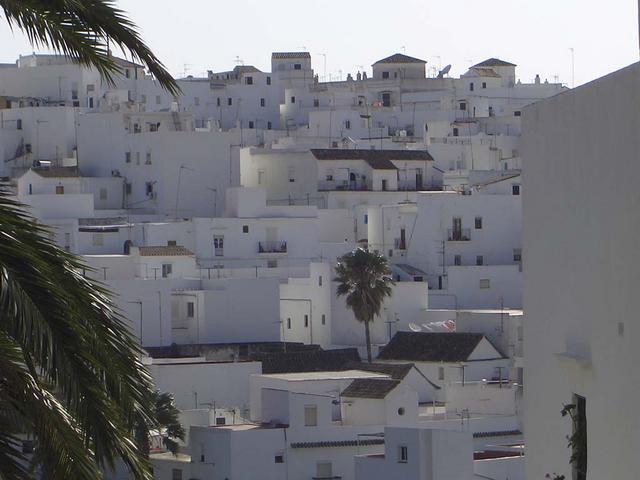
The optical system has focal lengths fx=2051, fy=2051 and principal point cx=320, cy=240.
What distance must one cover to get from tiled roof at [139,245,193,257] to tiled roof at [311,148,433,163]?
10467mm

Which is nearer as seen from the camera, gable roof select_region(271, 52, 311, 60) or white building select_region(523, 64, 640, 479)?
white building select_region(523, 64, 640, 479)

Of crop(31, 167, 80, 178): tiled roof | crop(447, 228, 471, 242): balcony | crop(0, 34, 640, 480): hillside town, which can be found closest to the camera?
crop(0, 34, 640, 480): hillside town

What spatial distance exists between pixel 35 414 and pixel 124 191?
59.1 meters

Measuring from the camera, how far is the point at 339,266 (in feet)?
180

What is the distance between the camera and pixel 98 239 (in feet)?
187

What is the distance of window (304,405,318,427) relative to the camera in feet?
133

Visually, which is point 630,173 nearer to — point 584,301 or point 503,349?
point 584,301

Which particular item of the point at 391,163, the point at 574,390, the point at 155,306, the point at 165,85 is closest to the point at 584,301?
the point at 574,390

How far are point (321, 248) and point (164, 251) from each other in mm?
6440

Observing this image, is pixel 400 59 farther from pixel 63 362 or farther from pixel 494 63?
pixel 63 362

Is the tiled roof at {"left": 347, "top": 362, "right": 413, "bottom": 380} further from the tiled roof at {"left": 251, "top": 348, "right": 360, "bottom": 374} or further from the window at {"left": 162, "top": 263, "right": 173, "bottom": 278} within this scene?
the window at {"left": 162, "top": 263, "right": 173, "bottom": 278}

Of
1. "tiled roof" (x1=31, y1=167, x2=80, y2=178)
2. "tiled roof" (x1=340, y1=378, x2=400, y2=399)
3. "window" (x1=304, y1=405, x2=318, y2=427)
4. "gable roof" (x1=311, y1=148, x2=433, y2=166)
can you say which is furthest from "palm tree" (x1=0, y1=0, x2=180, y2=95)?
"gable roof" (x1=311, y1=148, x2=433, y2=166)

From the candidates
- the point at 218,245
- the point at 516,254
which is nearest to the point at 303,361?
the point at 218,245

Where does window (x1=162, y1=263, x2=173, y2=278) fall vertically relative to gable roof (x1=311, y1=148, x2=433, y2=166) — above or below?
below
